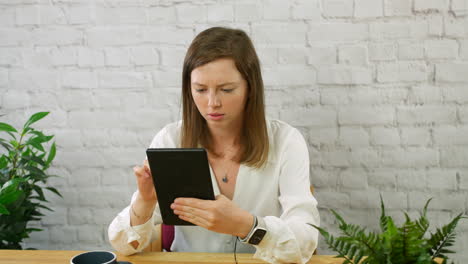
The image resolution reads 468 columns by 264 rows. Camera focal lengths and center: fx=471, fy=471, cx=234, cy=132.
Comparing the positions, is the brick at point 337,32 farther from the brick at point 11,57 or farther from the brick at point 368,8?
the brick at point 11,57

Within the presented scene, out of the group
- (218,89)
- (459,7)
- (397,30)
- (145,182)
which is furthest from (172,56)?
(459,7)

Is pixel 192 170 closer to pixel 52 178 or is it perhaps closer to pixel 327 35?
pixel 327 35

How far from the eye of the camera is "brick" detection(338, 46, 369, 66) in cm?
184

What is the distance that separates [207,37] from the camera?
59.0 inches

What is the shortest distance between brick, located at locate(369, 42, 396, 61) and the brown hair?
54cm

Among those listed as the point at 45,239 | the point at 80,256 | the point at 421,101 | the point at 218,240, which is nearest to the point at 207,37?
the point at 218,240

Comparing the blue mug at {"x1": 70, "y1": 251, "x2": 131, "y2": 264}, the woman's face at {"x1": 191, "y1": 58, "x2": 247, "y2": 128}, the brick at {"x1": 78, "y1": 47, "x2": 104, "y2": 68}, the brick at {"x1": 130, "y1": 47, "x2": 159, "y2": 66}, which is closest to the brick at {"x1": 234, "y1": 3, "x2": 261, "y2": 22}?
the brick at {"x1": 130, "y1": 47, "x2": 159, "y2": 66}

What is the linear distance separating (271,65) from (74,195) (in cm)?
104

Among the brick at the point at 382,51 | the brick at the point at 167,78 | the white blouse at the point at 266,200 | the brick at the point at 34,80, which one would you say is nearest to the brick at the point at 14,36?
the brick at the point at 34,80

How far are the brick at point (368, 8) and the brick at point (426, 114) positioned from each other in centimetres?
38

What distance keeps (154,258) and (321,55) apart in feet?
3.42

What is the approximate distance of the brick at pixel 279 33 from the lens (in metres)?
1.86

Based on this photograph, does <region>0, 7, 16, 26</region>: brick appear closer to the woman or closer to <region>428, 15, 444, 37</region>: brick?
the woman

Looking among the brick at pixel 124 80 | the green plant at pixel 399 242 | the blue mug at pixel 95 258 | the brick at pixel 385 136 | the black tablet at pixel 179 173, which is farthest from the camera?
the brick at pixel 124 80
